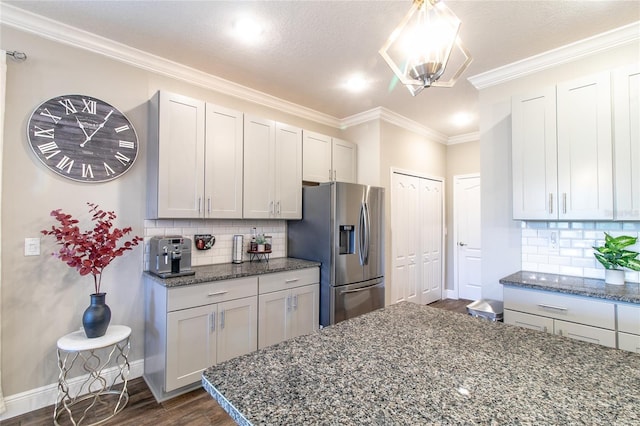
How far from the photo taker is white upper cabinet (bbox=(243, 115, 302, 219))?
3.05 meters

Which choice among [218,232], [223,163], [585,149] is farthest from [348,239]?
[585,149]

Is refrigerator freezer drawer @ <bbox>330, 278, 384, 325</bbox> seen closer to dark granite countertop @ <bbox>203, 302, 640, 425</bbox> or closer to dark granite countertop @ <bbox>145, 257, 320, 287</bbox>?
dark granite countertop @ <bbox>145, 257, 320, 287</bbox>

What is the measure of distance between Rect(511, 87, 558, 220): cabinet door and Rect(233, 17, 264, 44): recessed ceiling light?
218cm

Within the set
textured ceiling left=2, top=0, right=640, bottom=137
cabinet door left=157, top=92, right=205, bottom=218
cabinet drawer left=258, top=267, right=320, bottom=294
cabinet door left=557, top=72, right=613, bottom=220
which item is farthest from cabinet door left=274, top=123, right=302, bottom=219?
cabinet door left=557, top=72, right=613, bottom=220

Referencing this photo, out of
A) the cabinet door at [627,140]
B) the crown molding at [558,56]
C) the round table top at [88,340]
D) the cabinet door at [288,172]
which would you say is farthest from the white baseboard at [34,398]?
the crown molding at [558,56]

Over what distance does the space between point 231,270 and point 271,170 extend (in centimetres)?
112

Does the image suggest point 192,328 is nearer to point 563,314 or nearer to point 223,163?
point 223,163

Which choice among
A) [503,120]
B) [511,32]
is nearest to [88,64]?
[511,32]

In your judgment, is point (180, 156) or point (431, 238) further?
point (431, 238)

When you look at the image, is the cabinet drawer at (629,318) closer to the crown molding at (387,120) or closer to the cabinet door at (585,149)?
the cabinet door at (585,149)

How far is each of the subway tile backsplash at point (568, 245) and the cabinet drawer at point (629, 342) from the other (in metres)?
0.63

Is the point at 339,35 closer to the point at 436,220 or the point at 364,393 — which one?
the point at 364,393

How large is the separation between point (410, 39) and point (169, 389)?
262 centimetres

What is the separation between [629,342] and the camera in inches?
73.5
